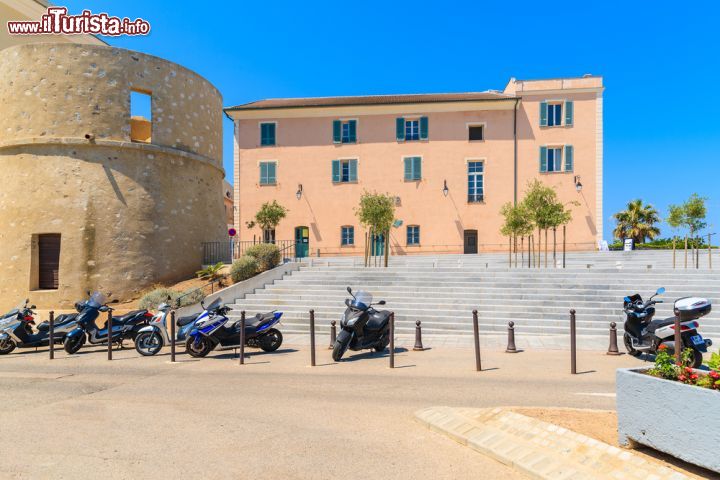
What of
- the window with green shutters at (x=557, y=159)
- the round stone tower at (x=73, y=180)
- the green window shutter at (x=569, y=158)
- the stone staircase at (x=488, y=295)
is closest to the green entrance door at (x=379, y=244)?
the window with green shutters at (x=557, y=159)

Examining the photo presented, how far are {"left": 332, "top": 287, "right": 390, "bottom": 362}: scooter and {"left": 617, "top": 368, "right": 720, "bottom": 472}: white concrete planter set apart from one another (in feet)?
16.8

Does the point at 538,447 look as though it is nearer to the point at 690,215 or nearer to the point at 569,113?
the point at 690,215

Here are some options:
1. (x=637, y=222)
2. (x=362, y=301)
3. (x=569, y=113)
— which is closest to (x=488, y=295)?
(x=362, y=301)

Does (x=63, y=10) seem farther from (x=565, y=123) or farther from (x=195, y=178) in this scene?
(x=565, y=123)

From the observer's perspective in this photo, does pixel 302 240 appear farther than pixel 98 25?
Yes

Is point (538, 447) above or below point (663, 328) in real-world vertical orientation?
below

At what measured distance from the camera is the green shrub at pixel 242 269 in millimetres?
17000

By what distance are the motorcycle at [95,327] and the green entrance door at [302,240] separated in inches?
788

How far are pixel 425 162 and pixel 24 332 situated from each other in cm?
2429

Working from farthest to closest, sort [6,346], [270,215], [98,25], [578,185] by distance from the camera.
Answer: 1. [578,185]
2. [270,215]
3. [98,25]
4. [6,346]

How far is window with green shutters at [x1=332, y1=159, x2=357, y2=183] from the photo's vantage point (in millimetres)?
31438

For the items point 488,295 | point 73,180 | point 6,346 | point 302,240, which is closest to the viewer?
point 6,346

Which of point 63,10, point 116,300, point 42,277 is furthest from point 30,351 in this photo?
point 63,10

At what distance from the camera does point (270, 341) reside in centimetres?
1034
